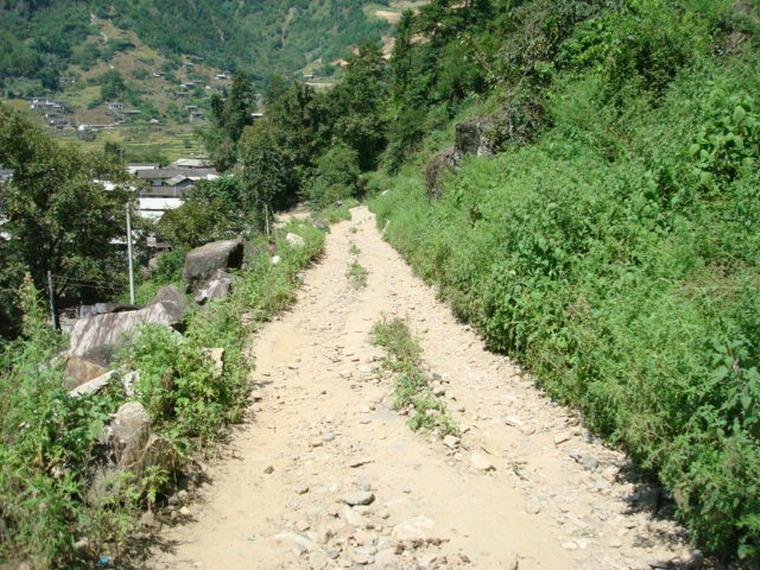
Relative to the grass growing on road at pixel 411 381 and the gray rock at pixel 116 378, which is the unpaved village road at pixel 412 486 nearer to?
the grass growing on road at pixel 411 381

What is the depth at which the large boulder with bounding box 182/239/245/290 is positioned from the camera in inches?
495

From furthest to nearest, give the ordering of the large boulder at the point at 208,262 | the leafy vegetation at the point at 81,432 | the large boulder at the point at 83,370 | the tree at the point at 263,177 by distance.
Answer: the tree at the point at 263,177
the large boulder at the point at 208,262
the large boulder at the point at 83,370
the leafy vegetation at the point at 81,432

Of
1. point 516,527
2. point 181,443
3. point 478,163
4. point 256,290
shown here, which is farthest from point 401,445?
point 478,163

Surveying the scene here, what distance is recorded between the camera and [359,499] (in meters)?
4.60

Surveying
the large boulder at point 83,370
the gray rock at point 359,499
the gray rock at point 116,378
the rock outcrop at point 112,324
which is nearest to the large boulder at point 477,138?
the rock outcrop at point 112,324

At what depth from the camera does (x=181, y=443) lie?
507cm

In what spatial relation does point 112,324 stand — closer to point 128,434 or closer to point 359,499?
point 128,434

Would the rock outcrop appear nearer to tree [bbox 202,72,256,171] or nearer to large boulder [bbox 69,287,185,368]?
large boulder [bbox 69,287,185,368]

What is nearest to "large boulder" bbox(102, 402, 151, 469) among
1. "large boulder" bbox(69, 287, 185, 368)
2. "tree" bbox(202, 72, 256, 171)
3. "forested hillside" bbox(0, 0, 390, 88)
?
"large boulder" bbox(69, 287, 185, 368)

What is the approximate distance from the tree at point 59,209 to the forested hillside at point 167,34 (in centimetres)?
13083

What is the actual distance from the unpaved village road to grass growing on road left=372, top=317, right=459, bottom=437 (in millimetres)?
133

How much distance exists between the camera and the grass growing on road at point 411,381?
5645 mm

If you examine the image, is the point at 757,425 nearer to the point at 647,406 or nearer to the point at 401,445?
the point at 647,406

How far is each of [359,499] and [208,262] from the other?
353 inches
